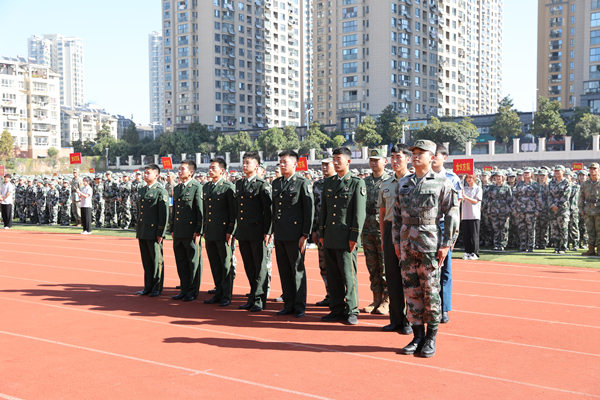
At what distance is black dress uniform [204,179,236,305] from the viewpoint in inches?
335

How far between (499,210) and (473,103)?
14057 cm

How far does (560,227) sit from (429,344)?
1016 cm

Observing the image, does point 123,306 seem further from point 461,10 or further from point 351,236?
point 461,10

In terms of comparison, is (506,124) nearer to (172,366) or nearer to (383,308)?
(383,308)

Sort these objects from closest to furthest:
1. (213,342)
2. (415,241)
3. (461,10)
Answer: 1. (415,241)
2. (213,342)
3. (461,10)

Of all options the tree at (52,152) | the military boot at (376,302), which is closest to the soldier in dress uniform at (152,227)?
the military boot at (376,302)

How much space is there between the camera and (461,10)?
96.7m

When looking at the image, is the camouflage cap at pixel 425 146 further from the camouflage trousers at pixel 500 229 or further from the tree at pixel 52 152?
the tree at pixel 52 152

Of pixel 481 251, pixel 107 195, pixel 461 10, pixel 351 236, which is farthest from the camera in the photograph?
pixel 461 10

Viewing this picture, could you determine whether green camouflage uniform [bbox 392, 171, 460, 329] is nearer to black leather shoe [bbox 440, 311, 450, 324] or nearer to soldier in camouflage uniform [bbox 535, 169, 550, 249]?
black leather shoe [bbox 440, 311, 450, 324]

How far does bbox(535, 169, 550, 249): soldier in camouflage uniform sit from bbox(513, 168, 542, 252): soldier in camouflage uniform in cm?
15

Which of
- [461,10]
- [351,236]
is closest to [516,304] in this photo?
[351,236]

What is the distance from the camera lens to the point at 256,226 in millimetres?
8102

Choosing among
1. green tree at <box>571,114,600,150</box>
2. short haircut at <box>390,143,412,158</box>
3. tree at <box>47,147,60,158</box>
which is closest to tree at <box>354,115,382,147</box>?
green tree at <box>571,114,600,150</box>
